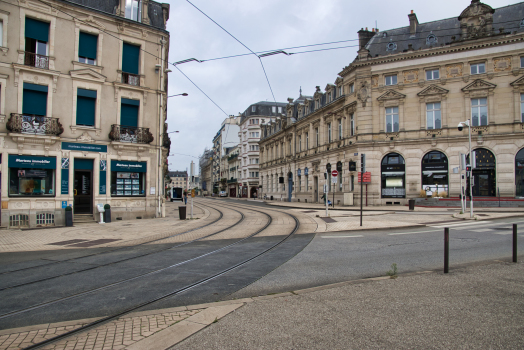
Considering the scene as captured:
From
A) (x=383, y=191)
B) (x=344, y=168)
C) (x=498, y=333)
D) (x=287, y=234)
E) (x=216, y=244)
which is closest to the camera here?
(x=498, y=333)

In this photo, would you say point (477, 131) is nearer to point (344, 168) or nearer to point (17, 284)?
point (344, 168)

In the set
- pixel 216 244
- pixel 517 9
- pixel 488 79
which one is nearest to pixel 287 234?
pixel 216 244

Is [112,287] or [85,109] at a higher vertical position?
[85,109]

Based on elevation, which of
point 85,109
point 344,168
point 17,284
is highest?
point 85,109

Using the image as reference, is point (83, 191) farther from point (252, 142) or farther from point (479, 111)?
point (252, 142)

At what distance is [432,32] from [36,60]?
103ft

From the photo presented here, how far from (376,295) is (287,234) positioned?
7941 mm

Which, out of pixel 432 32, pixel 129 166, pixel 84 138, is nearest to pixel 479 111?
pixel 432 32

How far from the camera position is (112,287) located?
5988 mm

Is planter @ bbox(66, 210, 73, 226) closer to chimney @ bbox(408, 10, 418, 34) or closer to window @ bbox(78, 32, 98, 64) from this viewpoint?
window @ bbox(78, 32, 98, 64)

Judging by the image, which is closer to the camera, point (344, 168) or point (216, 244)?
point (216, 244)

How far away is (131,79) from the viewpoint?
19.9m

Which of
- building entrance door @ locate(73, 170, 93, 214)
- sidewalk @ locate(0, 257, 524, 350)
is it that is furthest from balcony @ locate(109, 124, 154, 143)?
sidewalk @ locate(0, 257, 524, 350)

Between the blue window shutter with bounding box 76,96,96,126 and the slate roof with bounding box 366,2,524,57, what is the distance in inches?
1009
